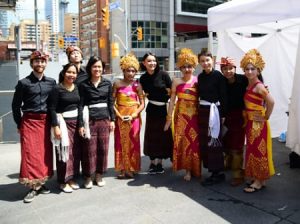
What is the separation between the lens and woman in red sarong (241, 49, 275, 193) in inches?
168

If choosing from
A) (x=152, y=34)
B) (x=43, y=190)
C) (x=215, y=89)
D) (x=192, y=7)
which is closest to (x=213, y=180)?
(x=215, y=89)

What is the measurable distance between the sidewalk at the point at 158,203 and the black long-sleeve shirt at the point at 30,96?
1.05 meters

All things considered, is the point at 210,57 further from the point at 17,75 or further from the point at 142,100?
the point at 17,75

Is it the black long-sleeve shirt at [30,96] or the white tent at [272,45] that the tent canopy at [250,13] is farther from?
the black long-sleeve shirt at [30,96]

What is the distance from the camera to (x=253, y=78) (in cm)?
432

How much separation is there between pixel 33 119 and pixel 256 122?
2628 mm

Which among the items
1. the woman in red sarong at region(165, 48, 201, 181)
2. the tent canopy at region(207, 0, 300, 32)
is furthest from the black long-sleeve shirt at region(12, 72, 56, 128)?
the tent canopy at region(207, 0, 300, 32)

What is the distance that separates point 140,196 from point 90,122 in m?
1.11

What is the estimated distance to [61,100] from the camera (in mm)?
4297

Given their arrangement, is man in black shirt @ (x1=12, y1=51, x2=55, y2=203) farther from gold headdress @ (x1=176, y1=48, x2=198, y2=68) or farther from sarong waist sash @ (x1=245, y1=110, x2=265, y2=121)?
sarong waist sash @ (x1=245, y1=110, x2=265, y2=121)

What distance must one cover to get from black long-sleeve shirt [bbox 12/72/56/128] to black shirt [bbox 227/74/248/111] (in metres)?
2.24

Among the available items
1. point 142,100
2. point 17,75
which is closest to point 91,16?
point 17,75

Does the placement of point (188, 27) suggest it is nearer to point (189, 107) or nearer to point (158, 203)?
point (189, 107)

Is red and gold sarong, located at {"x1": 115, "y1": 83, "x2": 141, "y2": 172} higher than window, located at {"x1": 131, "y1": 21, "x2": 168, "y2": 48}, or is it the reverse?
window, located at {"x1": 131, "y1": 21, "x2": 168, "y2": 48}
